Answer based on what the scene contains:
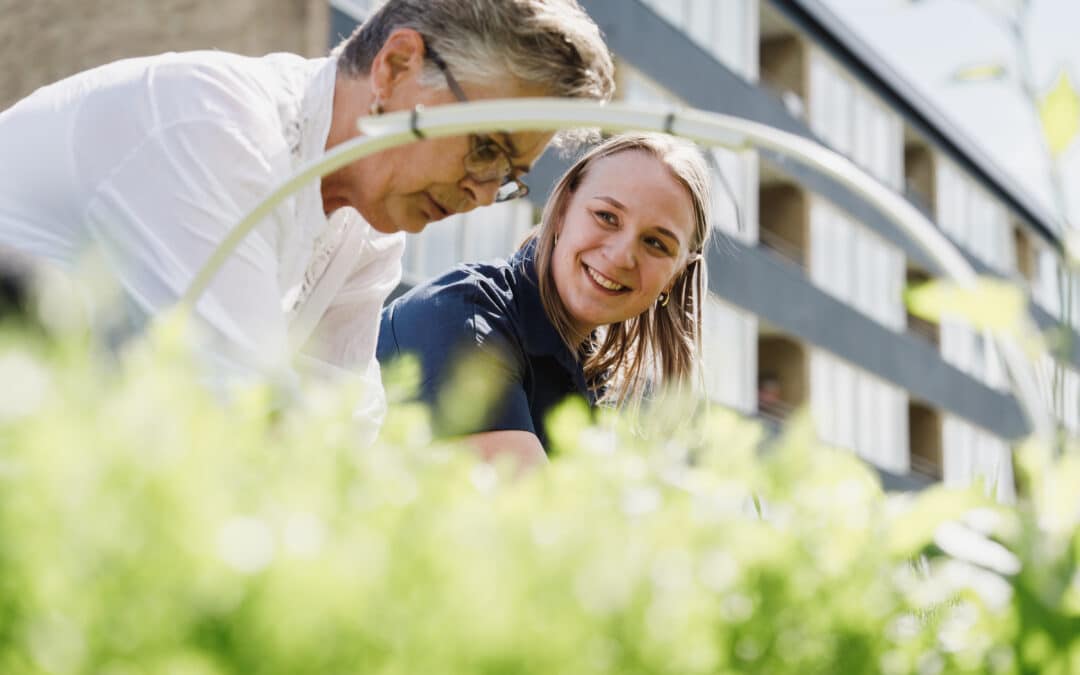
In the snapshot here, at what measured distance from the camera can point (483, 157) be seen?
191 centimetres

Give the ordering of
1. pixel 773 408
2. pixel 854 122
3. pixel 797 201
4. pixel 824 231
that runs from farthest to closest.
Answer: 1. pixel 854 122
2. pixel 824 231
3. pixel 797 201
4. pixel 773 408

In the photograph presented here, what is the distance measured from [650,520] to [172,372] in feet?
0.73

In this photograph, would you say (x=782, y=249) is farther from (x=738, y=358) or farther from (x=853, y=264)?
(x=738, y=358)

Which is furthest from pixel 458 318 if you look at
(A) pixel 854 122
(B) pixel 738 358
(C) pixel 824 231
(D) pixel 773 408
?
(A) pixel 854 122

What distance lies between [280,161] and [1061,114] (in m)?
1.19

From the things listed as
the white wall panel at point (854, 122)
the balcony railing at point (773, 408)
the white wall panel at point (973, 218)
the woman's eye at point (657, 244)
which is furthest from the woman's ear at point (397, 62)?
the white wall panel at point (973, 218)

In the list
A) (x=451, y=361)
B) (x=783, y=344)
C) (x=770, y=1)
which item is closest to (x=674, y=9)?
(x=770, y=1)

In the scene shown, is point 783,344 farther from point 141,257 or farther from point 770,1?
point 141,257

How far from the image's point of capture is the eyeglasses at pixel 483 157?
6.04 ft

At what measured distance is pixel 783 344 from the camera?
19203 millimetres

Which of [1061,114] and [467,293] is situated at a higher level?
[1061,114]

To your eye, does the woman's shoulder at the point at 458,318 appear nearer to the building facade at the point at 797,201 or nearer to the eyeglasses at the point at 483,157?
the eyeglasses at the point at 483,157

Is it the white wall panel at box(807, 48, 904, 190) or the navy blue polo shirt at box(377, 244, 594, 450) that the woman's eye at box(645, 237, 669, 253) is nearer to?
the navy blue polo shirt at box(377, 244, 594, 450)

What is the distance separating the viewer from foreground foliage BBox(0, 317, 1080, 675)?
386 mm
